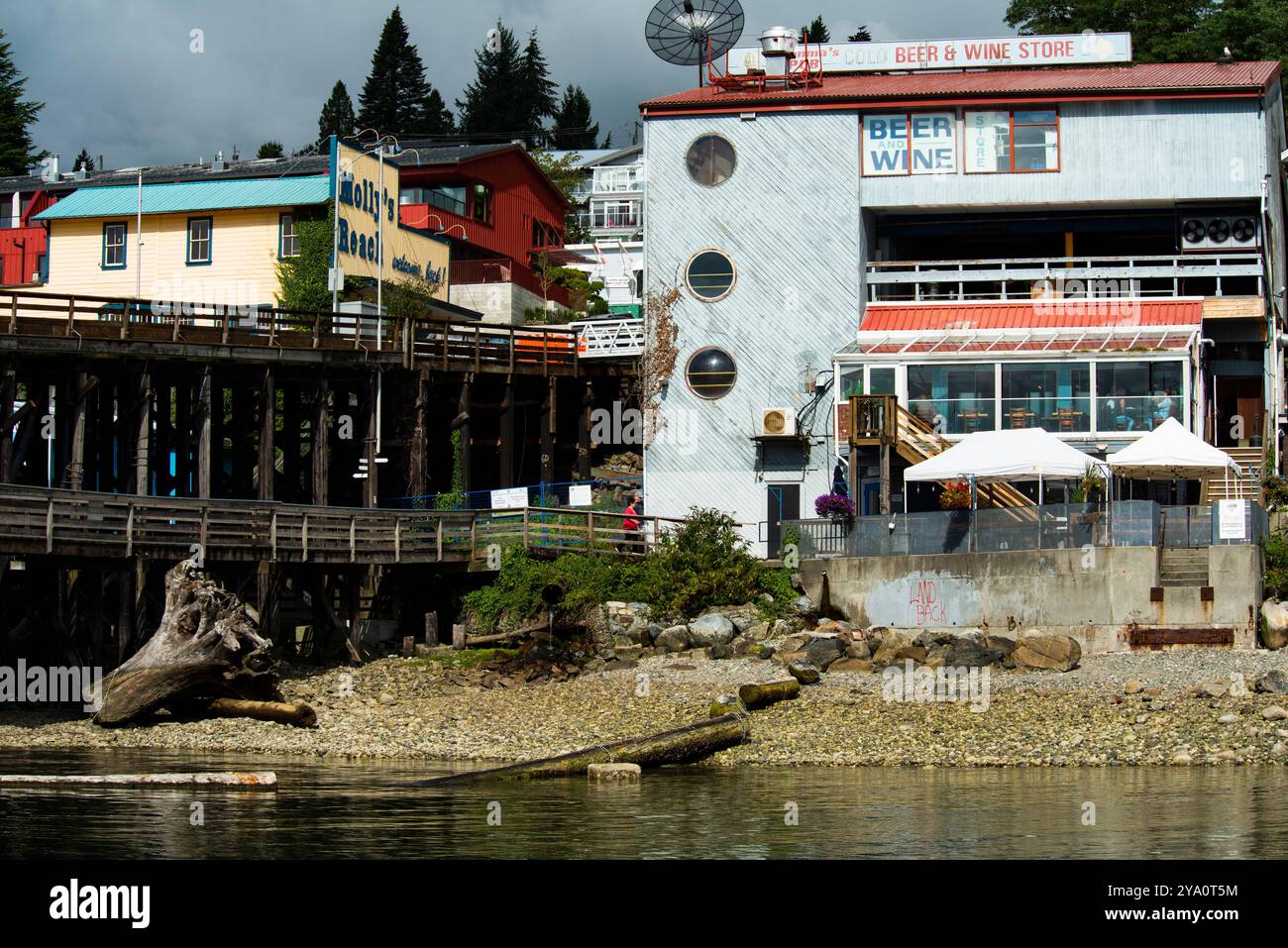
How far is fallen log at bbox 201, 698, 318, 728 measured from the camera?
2931 centimetres

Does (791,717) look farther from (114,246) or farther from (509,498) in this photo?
(114,246)

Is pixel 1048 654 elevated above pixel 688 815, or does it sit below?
above

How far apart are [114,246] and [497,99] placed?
60.4m

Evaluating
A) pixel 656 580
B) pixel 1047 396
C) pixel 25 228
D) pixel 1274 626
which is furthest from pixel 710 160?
pixel 25 228

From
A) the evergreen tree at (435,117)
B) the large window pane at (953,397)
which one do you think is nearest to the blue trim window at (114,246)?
the large window pane at (953,397)

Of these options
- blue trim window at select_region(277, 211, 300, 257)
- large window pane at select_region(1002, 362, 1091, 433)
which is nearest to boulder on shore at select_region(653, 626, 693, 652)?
large window pane at select_region(1002, 362, 1091, 433)

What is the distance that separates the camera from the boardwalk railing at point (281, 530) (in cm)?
2988

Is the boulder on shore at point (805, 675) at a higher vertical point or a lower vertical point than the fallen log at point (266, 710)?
higher

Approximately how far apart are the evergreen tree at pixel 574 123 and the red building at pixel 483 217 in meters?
53.9

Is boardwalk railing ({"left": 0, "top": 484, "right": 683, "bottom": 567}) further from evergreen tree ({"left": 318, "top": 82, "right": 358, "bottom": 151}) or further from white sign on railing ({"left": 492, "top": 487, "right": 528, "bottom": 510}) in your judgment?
evergreen tree ({"left": 318, "top": 82, "right": 358, "bottom": 151})

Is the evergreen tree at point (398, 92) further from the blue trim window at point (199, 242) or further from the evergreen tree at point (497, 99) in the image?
the blue trim window at point (199, 242)

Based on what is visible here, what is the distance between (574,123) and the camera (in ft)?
410
